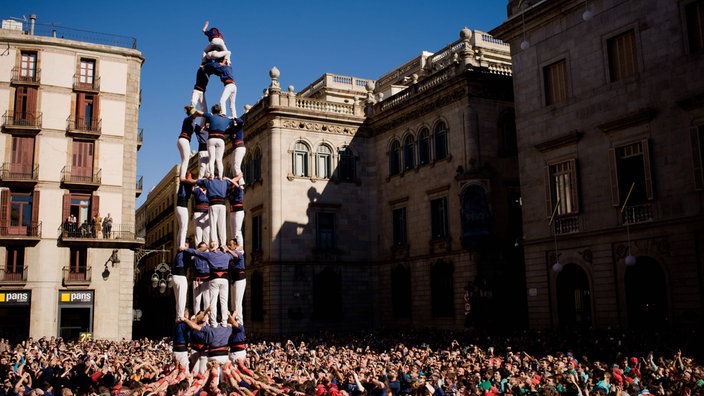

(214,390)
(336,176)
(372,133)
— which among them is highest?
(372,133)

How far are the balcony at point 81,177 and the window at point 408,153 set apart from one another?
17280mm

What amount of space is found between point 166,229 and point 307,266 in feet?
110

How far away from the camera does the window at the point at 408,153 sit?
3844 centimetres

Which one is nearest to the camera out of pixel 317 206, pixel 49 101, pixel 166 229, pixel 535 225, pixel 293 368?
pixel 293 368

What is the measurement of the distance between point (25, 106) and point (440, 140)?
22863 mm

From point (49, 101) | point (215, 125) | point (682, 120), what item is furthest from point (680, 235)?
point (49, 101)

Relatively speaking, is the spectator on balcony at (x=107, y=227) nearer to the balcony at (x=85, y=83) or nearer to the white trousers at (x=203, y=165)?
the balcony at (x=85, y=83)

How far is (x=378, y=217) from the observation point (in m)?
41.2

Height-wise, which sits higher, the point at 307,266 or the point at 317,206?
the point at 317,206

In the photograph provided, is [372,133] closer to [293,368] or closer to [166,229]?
[293,368]

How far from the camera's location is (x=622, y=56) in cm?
2550

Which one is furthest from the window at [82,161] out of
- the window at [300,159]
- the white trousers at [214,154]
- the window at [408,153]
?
the white trousers at [214,154]

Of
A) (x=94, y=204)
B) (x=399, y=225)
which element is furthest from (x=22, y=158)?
(x=399, y=225)

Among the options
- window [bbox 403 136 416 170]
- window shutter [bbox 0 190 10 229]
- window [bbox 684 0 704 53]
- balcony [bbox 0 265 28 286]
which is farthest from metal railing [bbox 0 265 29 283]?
window [bbox 684 0 704 53]
